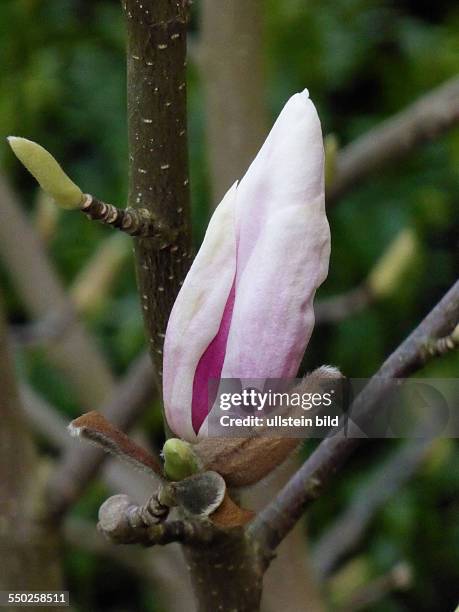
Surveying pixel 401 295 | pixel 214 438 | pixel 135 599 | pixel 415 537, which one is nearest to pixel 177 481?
pixel 214 438

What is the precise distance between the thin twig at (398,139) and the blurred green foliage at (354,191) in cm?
64

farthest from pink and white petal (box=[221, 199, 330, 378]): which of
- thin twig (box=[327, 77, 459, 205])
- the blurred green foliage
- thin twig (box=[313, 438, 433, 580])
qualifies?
the blurred green foliage

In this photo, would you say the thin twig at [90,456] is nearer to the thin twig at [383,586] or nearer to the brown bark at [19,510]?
the brown bark at [19,510]

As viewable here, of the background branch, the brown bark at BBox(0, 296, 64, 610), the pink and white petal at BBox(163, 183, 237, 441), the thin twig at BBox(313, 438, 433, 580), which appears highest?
the pink and white petal at BBox(163, 183, 237, 441)

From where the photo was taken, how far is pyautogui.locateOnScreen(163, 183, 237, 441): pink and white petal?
0.41m

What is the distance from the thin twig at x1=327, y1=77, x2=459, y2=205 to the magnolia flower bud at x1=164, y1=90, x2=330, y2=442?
0.53 meters

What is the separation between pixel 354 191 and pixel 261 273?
→ 133 centimetres

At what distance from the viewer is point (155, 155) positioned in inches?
17.4

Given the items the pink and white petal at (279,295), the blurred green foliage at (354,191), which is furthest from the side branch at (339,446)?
the blurred green foliage at (354,191)

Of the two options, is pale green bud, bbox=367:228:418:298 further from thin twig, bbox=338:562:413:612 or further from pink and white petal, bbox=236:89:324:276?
pink and white petal, bbox=236:89:324:276

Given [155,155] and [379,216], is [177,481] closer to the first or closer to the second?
[155,155]

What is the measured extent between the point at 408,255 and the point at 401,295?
0.65 meters

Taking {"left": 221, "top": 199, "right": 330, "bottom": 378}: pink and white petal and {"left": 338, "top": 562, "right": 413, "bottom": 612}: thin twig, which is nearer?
{"left": 221, "top": 199, "right": 330, "bottom": 378}: pink and white petal

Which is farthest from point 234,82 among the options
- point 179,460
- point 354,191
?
point 354,191
